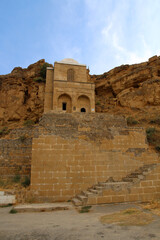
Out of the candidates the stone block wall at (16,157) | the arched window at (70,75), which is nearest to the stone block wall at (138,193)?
the stone block wall at (16,157)

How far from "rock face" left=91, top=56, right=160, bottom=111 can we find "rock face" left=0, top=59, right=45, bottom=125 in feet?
33.2

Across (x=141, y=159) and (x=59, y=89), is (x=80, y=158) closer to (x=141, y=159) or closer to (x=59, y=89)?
(x=141, y=159)

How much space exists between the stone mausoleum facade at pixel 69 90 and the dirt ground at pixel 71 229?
1614 cm

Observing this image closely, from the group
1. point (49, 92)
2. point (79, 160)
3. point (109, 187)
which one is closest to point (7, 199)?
point (79, 160)

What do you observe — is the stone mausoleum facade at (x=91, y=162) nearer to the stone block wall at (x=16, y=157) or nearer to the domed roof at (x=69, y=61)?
the stone block wall at (x=16, y=157)

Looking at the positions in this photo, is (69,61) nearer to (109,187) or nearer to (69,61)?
(69,61)

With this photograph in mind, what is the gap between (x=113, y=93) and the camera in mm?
28828

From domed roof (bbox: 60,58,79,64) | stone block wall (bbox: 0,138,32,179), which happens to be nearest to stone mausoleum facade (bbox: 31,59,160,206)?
stone block wall (bbox: 0,138,32,179)

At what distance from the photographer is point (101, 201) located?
7020 millimetres

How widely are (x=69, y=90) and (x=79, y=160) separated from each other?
46.3 feet

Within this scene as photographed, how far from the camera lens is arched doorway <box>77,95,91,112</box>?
21.6 meters

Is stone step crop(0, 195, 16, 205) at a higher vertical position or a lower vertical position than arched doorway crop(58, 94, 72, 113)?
lower

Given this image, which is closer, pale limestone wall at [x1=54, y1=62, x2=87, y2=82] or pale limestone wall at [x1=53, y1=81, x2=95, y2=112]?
pale limestone wall at [x1=53, y1=81, x2=95, y2=112]

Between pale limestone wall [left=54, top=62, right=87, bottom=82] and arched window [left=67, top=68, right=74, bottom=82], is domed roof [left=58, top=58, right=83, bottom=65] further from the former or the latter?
arched window [left=67, top=68, right=74, bottom=82]
